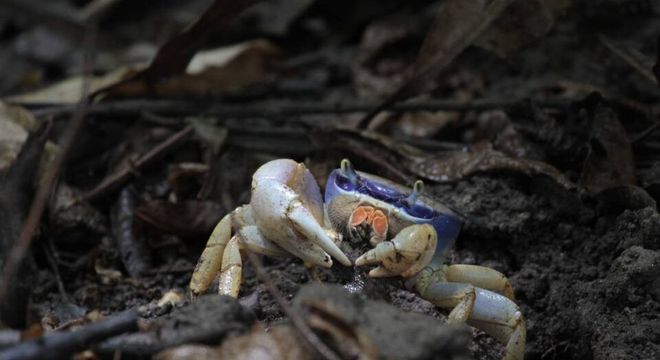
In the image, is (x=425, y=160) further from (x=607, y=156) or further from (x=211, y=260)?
(x=211, y=260)

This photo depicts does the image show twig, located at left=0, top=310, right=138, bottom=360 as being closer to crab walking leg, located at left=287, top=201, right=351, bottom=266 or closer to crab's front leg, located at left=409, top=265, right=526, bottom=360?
crab walking leg, located at left=287, top=201, right=351, bottom=266

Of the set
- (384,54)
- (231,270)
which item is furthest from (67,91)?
(231,270)

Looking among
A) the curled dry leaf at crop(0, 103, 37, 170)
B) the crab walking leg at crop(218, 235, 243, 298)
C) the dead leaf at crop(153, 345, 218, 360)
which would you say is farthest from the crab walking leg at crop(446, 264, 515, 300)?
the curled dry leaf at crop(0, 103, 37, 170)

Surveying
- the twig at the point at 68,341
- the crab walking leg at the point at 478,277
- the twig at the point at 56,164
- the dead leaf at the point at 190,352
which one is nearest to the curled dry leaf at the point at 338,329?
the dead leaf at the point at 190,352

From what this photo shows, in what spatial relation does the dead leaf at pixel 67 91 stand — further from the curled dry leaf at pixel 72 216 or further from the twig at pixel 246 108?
the curled dry leaf at pixel 72 216

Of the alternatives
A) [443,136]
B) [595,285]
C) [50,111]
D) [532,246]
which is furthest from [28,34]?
[595,285]

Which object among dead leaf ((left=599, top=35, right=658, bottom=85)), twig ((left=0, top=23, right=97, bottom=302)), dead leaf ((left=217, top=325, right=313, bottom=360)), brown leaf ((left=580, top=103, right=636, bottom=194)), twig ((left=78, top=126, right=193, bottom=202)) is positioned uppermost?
twig ((left=0, top=23, right=97, bottom=302))

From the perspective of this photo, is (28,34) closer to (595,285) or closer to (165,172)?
(165,172)
